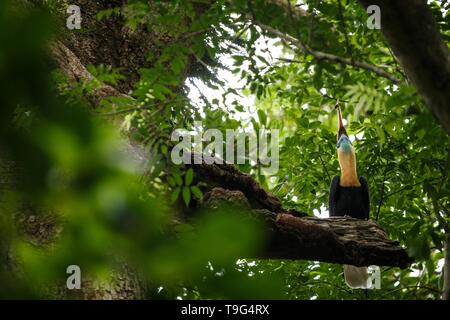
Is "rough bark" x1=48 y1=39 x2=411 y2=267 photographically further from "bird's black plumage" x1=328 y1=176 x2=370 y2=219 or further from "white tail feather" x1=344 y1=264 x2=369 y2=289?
"bird's black plumage" x1=328 y1=176 x2=370 y2=219

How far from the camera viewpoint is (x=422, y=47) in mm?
2549

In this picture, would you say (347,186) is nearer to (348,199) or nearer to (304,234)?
(348,199)

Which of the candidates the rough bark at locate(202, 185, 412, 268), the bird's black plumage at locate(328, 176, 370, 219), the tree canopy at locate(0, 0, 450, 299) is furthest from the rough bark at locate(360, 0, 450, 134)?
the bird's black plumage at locate(328, 176, 370, 219)

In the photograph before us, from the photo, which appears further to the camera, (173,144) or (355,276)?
(355,276)

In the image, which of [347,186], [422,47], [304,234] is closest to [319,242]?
[304,234]

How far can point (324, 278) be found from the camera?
5.61 m

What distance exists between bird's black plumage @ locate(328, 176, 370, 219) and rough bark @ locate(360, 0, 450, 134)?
378 centimetres

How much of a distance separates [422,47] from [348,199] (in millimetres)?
3952

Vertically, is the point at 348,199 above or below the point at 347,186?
below

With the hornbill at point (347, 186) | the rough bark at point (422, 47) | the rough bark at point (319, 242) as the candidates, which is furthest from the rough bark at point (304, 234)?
the hornbill at point (347, 186)

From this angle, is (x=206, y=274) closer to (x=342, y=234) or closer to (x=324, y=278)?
(x=342, y=234)

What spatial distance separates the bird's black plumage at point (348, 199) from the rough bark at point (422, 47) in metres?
3.78

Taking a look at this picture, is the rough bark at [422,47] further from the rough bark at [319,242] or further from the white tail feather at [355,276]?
the white tail feather at [355,276]

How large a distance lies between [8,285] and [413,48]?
2138mm
